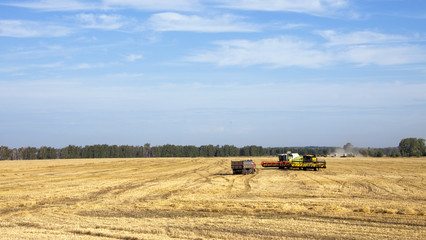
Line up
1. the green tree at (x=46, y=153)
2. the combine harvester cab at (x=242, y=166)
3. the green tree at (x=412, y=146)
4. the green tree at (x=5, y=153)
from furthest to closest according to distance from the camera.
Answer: the green tree at (x=46, y=153)
the green tree at (x=5, y=153)
the green tree at (x=412, y=146)
the combine harvester cab at (x=242, y=166)

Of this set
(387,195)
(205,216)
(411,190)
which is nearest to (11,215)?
(205,216)

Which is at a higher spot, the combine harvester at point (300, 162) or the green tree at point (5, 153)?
the green tree at point (5, 153)

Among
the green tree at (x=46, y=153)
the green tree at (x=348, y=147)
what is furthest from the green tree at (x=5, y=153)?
the green tree at (x=348, y=147)

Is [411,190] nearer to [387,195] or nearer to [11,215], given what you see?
[387,195]

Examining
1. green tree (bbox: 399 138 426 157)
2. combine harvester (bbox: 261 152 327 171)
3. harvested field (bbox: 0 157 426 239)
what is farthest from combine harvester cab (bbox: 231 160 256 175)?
green tree (bbox: 399 138 426 157)

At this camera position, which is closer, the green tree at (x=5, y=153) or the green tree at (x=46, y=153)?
the green tree at (x=5, y=153)

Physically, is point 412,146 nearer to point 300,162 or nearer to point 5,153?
point 300,162

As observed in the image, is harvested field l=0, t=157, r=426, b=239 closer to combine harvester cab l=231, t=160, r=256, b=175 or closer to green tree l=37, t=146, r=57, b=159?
combine harvester cab l=231, t=160, r=256, b=175

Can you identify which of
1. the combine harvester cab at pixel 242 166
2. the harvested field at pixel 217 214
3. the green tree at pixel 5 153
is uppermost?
the green tree at pixel 5 153

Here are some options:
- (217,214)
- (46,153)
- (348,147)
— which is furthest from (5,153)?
(217,214)

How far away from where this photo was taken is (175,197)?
24578mm

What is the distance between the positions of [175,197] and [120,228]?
921cm

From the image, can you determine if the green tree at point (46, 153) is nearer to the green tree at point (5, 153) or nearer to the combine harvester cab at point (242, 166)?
the green tree at point (5, 153)

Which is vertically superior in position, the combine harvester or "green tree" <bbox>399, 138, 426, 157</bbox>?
"green tree" <bbox>399, 138, 426, 157</bbox>
